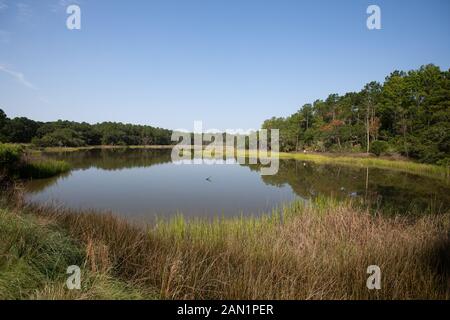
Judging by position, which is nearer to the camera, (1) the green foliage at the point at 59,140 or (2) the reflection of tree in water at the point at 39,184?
(2) the reflection of tree in water at the point at 39,184

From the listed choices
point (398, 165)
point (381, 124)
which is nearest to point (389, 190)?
point (398, 165)

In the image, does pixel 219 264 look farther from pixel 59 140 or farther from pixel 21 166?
pixel 59 140

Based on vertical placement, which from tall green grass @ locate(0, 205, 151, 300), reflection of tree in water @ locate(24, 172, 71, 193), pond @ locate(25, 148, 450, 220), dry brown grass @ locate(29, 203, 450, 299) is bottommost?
pond @ locate(25, 148, 450, 220)

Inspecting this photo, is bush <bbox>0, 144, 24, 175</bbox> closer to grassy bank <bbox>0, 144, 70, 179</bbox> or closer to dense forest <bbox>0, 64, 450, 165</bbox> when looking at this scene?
grassy bank <bbox>0, 144, 70, 179</bbox>

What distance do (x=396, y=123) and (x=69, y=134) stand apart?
199 feet

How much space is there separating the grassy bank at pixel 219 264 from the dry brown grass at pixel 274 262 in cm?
1

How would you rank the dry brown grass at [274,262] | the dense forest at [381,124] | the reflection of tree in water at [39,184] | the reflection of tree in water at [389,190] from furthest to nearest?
the dense forest at [381,124]
the reflection of tree in water at [39,184]
the reflection of tree in water at [389,190]
the dry brown grass at [274,262]

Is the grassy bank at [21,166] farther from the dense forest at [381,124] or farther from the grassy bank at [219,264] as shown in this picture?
the grassy bank at [219,264]

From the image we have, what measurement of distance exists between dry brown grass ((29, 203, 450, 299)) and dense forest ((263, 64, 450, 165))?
858 inches

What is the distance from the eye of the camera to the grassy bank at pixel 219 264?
3424mm

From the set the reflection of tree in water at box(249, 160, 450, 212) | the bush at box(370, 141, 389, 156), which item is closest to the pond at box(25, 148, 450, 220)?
the reflection of tree in water at box(249, 160, 450, 212)

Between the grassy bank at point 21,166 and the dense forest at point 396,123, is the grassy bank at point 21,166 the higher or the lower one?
the lower one

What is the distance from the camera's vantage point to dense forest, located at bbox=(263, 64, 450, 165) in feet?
82.4

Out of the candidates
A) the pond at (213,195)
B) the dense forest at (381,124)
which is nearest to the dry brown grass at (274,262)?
the pond at (213,195)
